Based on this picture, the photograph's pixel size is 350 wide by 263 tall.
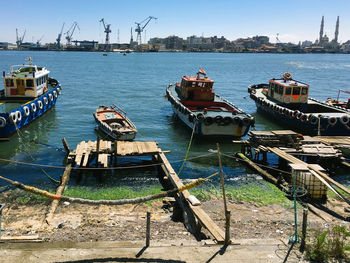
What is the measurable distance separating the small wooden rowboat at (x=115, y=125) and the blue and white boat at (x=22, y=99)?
17.6 feet

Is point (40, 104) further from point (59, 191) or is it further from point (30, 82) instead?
point (59, 191)

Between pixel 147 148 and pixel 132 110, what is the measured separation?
65.1 ft

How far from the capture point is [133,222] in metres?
11.5

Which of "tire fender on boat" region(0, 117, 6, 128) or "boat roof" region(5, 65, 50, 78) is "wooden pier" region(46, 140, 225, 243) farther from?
"boat roof" region(5, 65, 50, 78)

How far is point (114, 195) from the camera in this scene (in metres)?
14.7

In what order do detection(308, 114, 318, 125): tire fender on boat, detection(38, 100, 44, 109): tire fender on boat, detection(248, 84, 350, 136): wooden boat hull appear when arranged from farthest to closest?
detection(38, 100, 44, 109): tire fender on boat < detection(308, 114, 318, 125): tire fender on boat < detection(248, 84, 350, 136): wooden boat hull

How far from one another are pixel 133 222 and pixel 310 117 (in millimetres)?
17616

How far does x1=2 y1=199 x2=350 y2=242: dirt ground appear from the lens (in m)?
10.1

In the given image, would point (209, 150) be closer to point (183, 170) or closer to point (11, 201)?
point (183, 170)

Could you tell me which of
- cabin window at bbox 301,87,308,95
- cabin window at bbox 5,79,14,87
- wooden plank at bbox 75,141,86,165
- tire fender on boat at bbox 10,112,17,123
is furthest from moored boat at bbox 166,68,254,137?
cabin window at bbox 5,79,14,87

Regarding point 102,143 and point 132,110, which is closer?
point 102,143

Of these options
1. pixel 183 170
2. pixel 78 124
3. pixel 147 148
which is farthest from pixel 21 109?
pixel 183 170

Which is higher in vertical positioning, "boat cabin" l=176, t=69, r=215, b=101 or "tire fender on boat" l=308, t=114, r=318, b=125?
"boat cabin" l=176, t=69, r=215, b=101

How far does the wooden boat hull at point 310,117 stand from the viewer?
23.5 m
